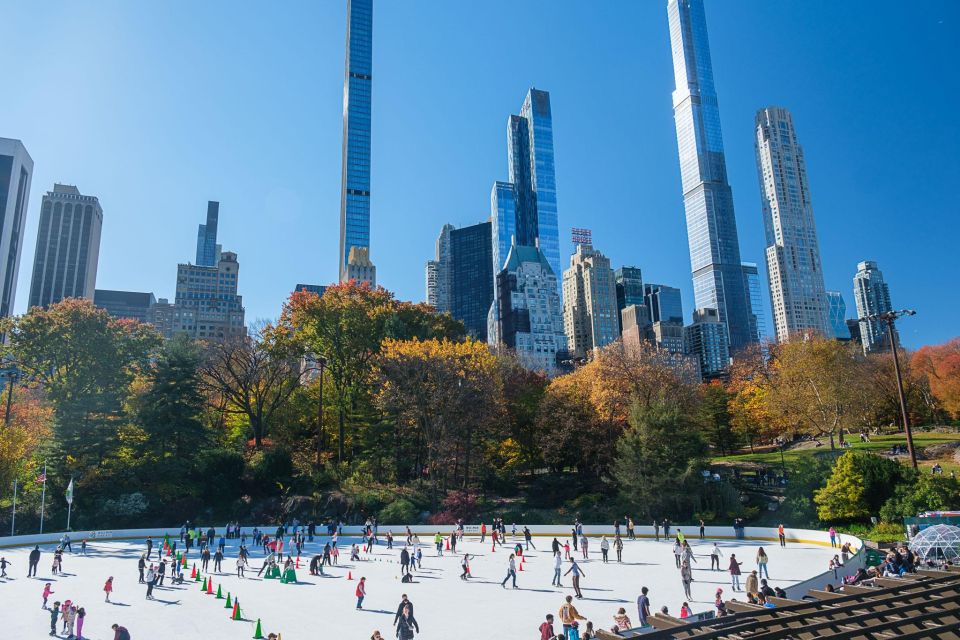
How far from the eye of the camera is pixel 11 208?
142750 millimetres

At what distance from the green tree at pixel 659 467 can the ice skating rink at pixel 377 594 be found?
7.27 metres

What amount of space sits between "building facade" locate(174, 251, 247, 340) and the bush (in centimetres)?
15023

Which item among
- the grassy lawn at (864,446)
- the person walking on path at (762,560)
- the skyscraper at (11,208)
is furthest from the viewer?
the skyscraper at (11,208)

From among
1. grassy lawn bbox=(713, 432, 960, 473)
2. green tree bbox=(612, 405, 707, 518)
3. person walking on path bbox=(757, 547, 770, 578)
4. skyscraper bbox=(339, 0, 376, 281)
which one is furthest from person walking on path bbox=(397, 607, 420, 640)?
skyscraper bbox=(339, 0, 376, 281)

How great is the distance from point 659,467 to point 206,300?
176185mm

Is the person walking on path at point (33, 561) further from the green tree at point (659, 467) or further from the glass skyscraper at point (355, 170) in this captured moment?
the glass skyscraper at point (355, 170)

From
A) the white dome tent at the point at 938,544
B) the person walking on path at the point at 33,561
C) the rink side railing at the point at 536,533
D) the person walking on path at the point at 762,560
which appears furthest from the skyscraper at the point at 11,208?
the white dome tent at the point at 938,544

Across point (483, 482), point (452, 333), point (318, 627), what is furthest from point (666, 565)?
point (452, 333)

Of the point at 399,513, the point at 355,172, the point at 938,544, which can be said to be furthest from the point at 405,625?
the point at 355,172

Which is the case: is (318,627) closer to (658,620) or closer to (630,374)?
(658,620)

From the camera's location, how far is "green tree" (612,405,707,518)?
4200 cm

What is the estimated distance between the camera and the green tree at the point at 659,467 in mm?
42000

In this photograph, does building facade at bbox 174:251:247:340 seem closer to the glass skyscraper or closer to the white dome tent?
the glass skyscraper

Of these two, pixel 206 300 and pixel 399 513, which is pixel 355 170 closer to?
pixel 206 300
